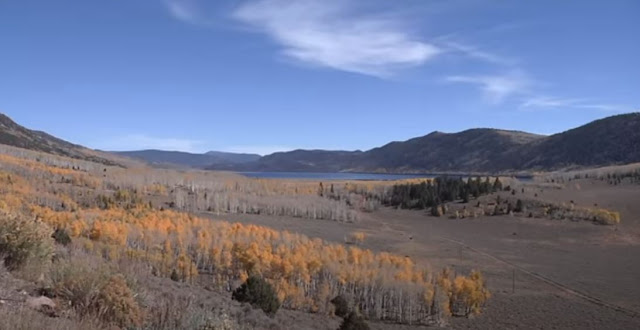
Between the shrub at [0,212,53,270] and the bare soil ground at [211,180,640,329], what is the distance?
36.1ft

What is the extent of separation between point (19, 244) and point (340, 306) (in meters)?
14.2

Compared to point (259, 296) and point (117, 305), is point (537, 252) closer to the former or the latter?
point (259, 296)

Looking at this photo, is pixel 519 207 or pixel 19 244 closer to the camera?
pixel 19 244

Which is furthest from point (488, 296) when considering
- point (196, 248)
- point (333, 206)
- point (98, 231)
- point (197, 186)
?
point (197, 186)

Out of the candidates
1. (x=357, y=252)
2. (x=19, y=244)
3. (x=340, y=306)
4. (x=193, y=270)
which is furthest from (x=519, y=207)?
(x=19, y=244)

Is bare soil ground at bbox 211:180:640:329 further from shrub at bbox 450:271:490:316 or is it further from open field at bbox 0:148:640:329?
shrub at bbox 450:271:490:316

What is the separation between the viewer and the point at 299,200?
71.5 meters

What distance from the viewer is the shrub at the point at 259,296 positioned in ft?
51.9

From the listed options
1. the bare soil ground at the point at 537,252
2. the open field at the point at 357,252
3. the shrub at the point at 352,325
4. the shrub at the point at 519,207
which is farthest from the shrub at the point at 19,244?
the shrub at the point at 519,207

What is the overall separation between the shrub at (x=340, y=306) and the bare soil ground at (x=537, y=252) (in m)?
1.47

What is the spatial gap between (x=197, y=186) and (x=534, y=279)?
218ft

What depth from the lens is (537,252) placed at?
4081 cm

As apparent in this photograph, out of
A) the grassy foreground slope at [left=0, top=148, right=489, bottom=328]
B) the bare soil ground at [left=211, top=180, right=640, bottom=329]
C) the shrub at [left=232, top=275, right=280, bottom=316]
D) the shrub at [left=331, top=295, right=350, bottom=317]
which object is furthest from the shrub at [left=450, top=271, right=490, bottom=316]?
the shrub at [left=232, top=275, right=280, bottom=316]

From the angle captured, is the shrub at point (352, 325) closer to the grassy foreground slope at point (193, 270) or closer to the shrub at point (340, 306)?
the grassy foreground slope at point (193, 270)
